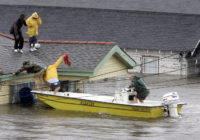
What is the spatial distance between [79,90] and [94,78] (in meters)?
1.49

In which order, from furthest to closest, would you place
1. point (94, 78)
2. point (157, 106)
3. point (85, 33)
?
point (85, 33)
point (94, 78)
point (157, 106)

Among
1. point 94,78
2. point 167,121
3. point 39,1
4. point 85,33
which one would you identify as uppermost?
point 39,1

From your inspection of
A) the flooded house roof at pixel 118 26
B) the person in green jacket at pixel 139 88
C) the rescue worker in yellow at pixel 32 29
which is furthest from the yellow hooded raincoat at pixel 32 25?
the flooded house roof at pixel 118 26

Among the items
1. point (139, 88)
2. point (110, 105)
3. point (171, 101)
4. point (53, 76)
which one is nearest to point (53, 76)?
point (53, 76)

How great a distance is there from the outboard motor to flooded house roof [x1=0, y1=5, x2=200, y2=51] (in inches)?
851

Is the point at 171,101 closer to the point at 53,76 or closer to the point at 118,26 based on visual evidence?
the point at 53,76

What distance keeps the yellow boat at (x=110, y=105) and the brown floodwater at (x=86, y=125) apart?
0.91 ft

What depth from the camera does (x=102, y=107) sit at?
2339 centimetres

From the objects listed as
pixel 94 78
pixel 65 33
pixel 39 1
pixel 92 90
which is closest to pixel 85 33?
pixel 65 33

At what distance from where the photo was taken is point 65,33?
46750 mm

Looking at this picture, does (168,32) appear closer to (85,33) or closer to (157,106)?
(85,33)

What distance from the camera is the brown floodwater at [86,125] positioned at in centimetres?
1877

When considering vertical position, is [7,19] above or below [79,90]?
above

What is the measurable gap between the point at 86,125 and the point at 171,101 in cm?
371
